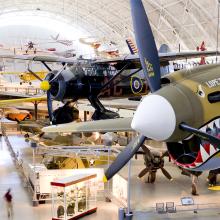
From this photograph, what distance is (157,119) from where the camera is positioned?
541 cm

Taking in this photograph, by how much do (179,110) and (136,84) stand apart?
10361 millimetres

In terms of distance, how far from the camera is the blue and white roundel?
15.8m

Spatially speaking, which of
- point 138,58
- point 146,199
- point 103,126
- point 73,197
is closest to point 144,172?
point 146,199

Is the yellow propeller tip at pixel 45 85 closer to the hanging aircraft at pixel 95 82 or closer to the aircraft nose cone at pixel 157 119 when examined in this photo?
the hanging aircraft at pixel 95 82

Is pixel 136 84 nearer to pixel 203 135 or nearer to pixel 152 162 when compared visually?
pixel 152 162

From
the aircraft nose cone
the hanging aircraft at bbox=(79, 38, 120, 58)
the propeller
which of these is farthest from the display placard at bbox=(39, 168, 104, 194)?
the hanging aircraft at bbox=(79, 38, 120, 58)

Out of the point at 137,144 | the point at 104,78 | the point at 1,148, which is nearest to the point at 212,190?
the point at 104,78

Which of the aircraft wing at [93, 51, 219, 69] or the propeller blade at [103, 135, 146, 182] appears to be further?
the aircraft wing at [93, 51, 219, 69]

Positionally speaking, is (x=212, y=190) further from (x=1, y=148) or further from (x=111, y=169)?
(x=1, y=148)

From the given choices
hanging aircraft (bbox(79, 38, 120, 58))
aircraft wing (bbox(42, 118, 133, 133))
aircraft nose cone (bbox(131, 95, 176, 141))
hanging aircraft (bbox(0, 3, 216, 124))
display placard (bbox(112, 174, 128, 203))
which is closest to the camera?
aircraft nose cone (bbox(131, 95, 176, 141))

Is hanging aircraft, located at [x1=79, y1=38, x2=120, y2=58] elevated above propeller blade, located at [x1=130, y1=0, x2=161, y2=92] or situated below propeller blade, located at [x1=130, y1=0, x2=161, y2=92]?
above

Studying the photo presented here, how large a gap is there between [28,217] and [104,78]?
5.84 meters

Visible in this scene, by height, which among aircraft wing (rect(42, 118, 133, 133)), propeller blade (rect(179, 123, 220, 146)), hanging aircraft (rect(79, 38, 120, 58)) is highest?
hanging aircraft (rect(79, 38, 120, 58))

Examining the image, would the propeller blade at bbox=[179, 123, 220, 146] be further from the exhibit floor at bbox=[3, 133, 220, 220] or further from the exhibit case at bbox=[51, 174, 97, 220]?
the exhibit case at bbox=[51, 174, 97, 220]
